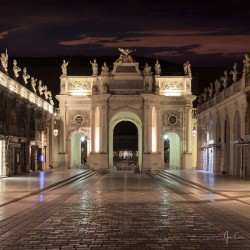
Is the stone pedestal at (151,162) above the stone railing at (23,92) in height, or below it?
below

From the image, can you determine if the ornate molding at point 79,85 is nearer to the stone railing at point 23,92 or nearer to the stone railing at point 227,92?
the stone railing at point 23,92

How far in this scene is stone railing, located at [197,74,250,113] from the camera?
43.1 metres

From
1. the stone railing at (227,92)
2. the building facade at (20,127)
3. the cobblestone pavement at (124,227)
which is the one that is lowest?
the cobblestone pavement at (124,227)

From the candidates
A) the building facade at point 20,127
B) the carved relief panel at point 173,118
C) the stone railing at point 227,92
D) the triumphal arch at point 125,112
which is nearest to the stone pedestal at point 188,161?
the triumphal arch at point 125,112

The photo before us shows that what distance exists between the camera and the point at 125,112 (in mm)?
68312

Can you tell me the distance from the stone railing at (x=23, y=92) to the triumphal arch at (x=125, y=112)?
3.83 meters

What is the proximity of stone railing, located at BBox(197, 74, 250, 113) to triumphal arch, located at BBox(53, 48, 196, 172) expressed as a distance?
156 inches

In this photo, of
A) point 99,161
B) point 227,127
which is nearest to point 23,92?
point 99,161

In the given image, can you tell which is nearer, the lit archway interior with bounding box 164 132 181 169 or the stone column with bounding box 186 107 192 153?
the stone column with bounding box 186 107 192 153

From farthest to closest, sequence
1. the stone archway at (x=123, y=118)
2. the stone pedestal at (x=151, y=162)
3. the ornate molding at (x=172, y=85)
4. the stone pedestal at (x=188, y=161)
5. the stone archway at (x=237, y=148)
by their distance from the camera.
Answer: the ornate molding at (x=172, y=85), the stone archway at (x=123, y=118), the stone pedestal at (x=188, y=161), the stone pedestal at (x=151, y=162), the stone archway at (x=237, y=148)

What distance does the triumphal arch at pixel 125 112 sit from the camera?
65.2m

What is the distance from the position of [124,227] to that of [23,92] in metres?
39.9

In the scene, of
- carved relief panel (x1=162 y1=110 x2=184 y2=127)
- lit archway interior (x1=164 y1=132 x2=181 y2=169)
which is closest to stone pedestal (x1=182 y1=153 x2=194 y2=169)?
lit archway interior (x1=164 y1=132 x2=181 y2=169)

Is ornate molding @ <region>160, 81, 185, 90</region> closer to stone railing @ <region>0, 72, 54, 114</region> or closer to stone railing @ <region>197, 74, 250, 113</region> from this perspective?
stone railing @ <region>197, 74, 250, 113</region>
